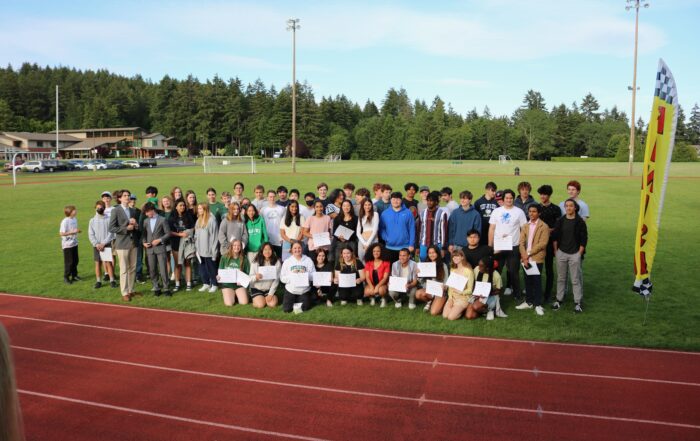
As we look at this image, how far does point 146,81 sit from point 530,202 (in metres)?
166

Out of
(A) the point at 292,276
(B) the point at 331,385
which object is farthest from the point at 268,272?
(B) the point at 331,385

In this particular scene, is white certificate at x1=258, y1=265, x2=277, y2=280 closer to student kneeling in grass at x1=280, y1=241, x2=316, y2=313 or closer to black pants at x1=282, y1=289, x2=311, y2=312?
student kneeling in grass at x1=280, y1=241, x2=316, y2=313

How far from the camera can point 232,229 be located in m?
10.8

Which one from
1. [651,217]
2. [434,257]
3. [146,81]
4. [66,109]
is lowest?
[434,257]

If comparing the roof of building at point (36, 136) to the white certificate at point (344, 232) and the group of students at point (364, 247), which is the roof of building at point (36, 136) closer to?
the group of students at point (364, 247)

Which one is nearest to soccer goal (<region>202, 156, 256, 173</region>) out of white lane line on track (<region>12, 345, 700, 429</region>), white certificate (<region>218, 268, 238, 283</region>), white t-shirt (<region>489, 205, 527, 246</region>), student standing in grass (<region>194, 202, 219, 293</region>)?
student standing in grass (<region>194, 202, 219, 293</region>)

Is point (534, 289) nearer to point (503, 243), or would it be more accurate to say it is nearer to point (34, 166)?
point (503, 243)

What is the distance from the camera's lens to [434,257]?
984 cm

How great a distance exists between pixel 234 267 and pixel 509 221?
5.43m

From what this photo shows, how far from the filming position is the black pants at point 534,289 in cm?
974

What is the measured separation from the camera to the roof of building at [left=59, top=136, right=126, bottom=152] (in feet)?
338

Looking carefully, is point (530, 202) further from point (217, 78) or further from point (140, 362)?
point (217, 78)

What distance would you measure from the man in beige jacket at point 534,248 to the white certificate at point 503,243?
9.7 inches

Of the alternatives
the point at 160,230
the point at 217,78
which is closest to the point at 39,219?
the point at 160,230
